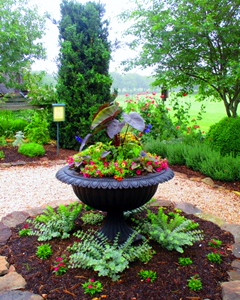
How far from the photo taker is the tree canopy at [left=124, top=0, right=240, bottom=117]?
477 centimetres

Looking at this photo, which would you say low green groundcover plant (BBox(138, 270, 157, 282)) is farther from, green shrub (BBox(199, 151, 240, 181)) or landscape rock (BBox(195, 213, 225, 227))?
green shrub (BBox(199, 151, 240, 181))

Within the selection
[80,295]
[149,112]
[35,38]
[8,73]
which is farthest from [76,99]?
[80,295]

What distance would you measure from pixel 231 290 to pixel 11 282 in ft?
4.56

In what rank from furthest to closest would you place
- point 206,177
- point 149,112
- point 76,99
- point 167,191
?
1. point 149,112
2. point 76,99
3. point 206,177
4. point 167,191

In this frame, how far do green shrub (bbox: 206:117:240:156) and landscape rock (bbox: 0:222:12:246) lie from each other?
344 cm

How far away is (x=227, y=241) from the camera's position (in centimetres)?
258

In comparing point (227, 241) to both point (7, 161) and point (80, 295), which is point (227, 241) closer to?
point (80, 295)

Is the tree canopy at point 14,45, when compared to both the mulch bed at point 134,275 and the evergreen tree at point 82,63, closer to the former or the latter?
the evergreen tree at point 82,63

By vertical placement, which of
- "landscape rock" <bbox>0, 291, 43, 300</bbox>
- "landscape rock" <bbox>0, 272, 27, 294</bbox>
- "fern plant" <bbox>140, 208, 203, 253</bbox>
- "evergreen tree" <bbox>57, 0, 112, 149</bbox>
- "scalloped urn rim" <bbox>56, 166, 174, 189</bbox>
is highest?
"evergreen tree" <bbox>57, 0, 112, 149</bbox>

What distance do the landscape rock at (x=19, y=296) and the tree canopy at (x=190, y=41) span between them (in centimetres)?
391

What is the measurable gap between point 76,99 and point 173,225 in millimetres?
4378

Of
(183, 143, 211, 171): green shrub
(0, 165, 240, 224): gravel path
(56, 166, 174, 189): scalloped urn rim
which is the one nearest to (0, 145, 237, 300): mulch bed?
(56, 166, 174, 189): scalloped urn rim

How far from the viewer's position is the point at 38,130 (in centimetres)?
646

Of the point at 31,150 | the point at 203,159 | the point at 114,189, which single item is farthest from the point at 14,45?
the point at 114,189
